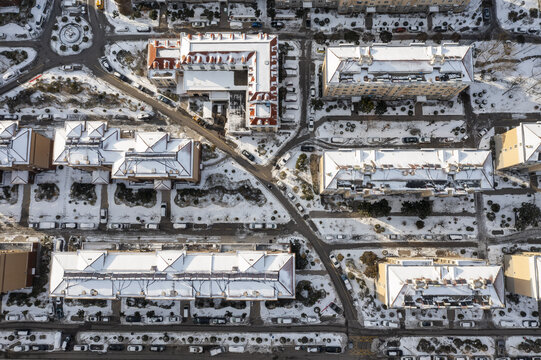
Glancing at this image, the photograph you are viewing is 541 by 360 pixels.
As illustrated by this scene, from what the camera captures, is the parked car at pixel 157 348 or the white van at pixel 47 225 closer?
the parked car at pixel 157 348

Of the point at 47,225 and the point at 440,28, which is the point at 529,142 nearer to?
the point at 440,28

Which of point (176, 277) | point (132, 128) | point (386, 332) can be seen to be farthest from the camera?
point (132, 128)

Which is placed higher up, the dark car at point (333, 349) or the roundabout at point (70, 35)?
the roundabout at point (70, 35)

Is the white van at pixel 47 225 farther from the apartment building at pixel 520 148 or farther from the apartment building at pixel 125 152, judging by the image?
the apartment building at pixel 520 148

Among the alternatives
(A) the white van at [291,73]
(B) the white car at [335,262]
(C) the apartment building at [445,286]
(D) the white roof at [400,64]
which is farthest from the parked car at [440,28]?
(B) the white car at [335,262]

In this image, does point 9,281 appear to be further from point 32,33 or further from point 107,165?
point 32,33

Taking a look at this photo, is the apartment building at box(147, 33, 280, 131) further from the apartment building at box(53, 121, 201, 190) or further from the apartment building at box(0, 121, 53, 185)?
the apartment building at box(0, 121, 53, 185)

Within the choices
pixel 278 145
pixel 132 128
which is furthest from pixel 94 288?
pixel 278 145
